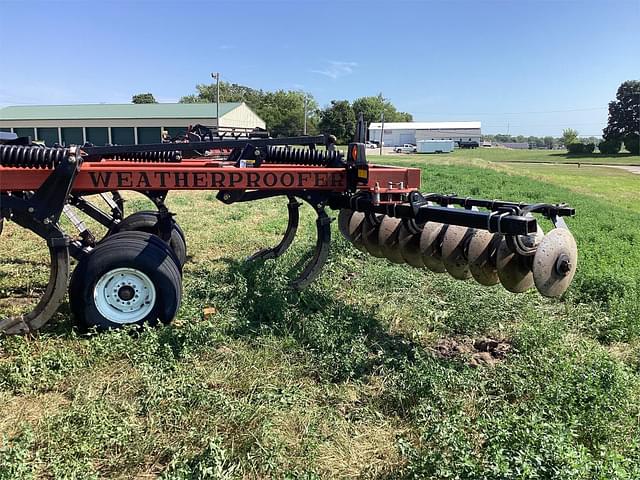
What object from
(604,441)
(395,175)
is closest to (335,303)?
(395,175)

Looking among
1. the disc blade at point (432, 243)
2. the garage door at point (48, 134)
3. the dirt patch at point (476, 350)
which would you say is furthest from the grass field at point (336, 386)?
the garage door at point (48, 134)

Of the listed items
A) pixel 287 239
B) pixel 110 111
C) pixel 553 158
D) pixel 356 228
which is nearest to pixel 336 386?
pixel 356 228

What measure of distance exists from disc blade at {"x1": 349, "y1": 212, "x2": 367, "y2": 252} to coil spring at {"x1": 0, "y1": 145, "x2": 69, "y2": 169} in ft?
8.09

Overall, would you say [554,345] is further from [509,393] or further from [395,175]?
[395,175]

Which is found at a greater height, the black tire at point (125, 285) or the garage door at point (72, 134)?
the garage door at point (72, 134)

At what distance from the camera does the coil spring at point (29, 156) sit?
3.95m

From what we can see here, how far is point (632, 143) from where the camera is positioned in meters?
67.6

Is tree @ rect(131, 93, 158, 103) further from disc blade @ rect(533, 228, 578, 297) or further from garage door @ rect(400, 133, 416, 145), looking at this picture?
disc blade @ rect(533, 228, 578, 297)

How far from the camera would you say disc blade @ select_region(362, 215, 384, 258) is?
4786mm

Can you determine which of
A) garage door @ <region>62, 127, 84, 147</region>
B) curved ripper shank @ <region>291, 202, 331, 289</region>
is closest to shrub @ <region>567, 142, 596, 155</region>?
garage door @ <region>62, 127, 84, 147</region>

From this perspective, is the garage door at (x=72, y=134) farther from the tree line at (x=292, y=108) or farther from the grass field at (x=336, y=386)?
the grass field at (x=336, y=386)

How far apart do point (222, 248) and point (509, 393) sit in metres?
4.83

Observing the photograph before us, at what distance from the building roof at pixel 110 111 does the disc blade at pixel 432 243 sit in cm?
4811

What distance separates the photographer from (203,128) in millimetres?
11984
